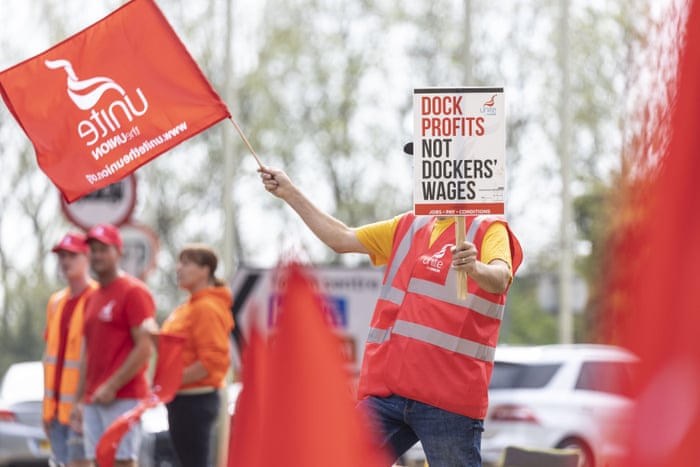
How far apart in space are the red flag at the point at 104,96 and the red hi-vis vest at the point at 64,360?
485 cm

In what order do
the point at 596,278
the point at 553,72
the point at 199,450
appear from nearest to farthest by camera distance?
the point at 596,278 < the point at 199,450 < the point at 553,72

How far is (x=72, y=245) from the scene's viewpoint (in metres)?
9.33

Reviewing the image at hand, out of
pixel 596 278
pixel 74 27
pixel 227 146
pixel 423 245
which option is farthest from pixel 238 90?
pixel 596 278

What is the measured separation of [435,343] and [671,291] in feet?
13.9

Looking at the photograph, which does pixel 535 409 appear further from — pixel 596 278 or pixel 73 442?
pixel 596 278

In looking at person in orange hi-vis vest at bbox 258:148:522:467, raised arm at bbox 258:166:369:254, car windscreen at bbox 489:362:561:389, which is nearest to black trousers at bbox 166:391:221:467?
raised arm at bbox 258:166:369:254

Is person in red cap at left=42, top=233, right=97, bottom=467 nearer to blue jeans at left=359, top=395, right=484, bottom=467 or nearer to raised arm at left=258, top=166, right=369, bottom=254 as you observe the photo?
raised arm at left=258, top=166, right=369, bottom=254

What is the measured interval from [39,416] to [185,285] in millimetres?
6296

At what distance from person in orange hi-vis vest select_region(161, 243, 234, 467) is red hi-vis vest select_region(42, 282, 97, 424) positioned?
58 cm

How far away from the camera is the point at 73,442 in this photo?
8.93 meters

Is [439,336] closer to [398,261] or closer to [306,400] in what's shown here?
[398,261]

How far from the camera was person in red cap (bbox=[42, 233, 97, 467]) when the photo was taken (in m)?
9.00

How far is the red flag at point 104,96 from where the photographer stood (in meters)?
3.63

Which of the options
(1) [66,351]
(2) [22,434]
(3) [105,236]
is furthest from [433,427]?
(2) [22,434]
